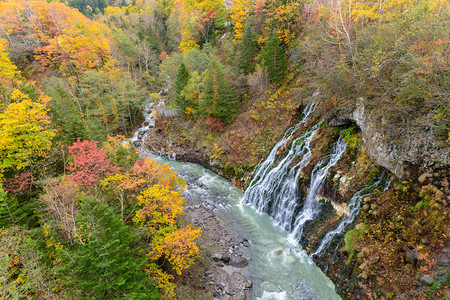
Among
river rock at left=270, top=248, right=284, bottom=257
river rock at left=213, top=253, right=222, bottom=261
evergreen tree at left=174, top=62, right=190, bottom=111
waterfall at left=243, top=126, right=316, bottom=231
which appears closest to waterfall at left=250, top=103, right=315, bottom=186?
waterfall at left=243, top=126, right=316, bottom=231

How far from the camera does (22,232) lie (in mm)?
10969

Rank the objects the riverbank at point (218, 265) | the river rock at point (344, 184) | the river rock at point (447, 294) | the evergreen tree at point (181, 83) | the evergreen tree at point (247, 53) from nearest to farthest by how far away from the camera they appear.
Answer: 1. the river rock at point (447, 294)
2. the riverbank at point (218, 265)
3. the river rock at point (344, 184)
4. the evergreen tree at point (247, 53)
5. the evergreen tree at point (181, 83)

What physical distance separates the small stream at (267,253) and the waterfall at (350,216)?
5.40 feet

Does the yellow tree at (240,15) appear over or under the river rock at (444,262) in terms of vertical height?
over

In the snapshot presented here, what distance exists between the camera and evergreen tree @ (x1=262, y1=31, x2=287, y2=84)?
25938 millimetres

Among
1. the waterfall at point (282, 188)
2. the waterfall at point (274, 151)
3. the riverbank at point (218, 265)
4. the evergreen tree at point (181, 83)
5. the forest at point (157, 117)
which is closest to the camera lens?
the forest at point (157, 117)

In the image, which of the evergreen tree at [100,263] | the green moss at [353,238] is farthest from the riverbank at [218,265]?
the green moss at [353,238]

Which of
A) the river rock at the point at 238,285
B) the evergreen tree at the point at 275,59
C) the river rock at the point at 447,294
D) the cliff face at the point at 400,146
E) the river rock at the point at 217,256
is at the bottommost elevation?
the river rock at the point at 217,256

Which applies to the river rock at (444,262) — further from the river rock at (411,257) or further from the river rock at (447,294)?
the river rock at (447,294)

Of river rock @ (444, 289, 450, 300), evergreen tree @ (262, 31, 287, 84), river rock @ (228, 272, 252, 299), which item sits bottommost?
river rock @ (228, 272, 252, 299)

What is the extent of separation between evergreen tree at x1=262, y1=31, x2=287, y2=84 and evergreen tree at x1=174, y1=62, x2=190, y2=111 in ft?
42.0

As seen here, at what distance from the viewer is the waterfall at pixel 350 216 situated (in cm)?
1306

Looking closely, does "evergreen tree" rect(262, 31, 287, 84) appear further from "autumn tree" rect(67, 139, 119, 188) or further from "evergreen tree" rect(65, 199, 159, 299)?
"evergreen tree" rect(65, 199, 159, 299)

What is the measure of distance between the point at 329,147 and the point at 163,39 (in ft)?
189
